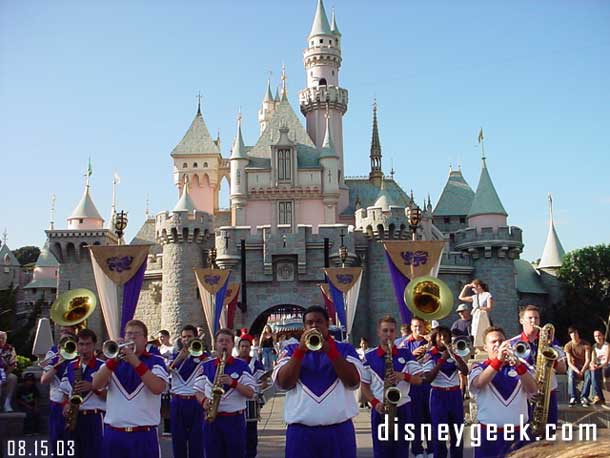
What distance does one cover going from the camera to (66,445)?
6.51 metres

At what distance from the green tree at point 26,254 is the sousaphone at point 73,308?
206ft

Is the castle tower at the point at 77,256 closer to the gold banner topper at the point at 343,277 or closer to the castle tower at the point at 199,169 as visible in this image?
the castle tower at the point at 199,169

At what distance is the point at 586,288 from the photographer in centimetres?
4044

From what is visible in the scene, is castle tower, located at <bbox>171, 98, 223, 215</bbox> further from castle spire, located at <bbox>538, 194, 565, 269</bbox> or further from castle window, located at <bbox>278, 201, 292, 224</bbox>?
castle spire, located at <bbox>538, 194, 565, 269</bbox>

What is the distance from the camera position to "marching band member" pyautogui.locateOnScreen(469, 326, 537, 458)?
5.45 metres

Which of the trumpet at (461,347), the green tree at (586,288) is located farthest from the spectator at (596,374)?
the green tree at (586,288)

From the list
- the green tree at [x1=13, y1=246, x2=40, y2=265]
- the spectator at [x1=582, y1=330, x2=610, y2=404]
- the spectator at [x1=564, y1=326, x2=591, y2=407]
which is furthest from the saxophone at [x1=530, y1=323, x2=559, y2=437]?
the green tree at [x1=13, y1=246, x2=40, y2=265]

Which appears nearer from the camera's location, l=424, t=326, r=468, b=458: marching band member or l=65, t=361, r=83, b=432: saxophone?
l=65, t=361, r=83, b=432: saxophone

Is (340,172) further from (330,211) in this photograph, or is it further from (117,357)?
(117,357)

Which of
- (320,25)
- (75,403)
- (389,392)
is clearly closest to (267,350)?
(75,403)

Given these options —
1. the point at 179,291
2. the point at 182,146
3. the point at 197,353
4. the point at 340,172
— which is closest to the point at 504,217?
the point at 340,172

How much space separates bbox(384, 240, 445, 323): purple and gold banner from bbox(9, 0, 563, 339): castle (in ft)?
56.5

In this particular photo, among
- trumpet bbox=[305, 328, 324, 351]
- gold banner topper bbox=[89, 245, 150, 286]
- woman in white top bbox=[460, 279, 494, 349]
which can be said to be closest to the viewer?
trumpet bbox=[305, 328, 324, 351]

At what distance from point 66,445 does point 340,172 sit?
37.7 m
